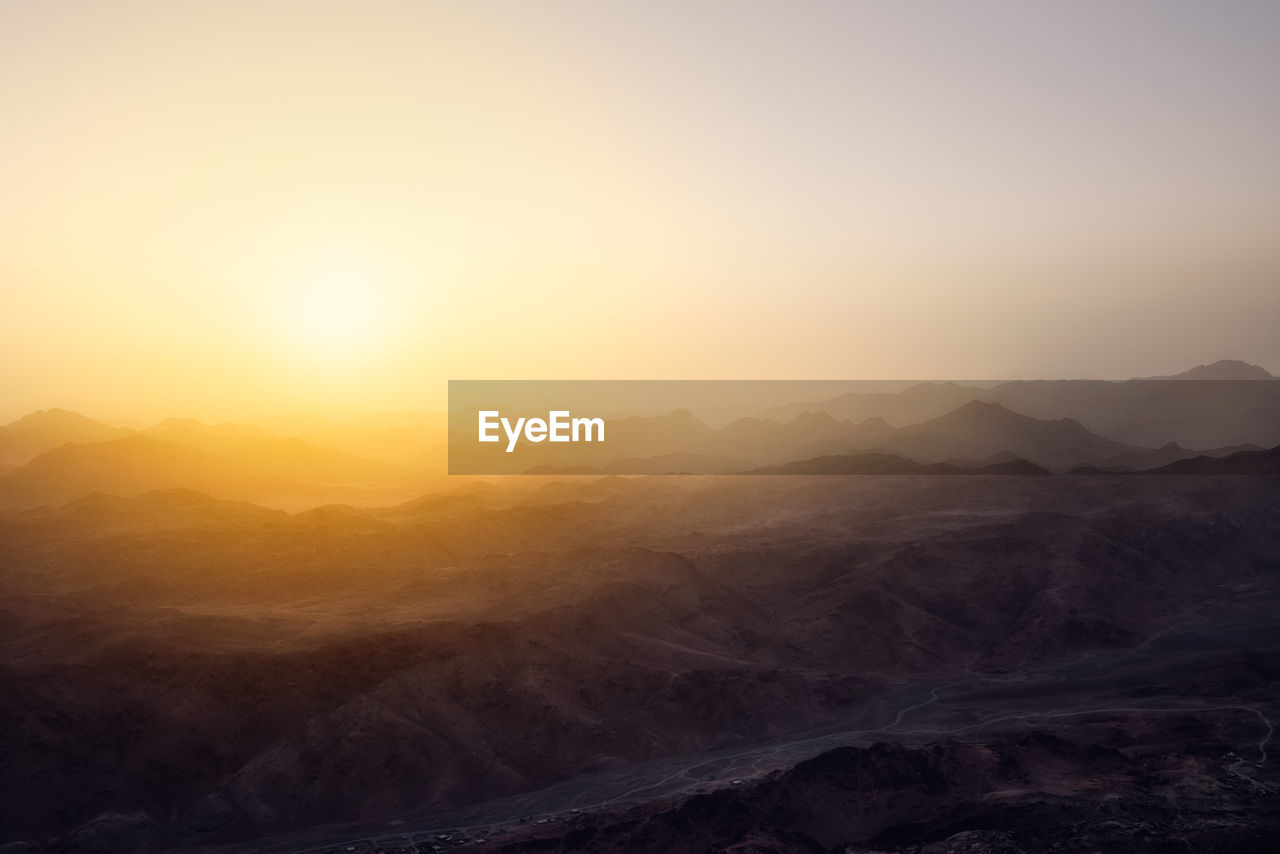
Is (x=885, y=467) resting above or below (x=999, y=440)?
below

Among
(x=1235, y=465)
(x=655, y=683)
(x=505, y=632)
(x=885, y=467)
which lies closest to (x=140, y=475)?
(x=505, y=632)

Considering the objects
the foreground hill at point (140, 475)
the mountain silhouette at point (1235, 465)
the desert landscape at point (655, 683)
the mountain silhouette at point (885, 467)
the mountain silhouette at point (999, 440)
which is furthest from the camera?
the mountain silhouette at point (999, 440)

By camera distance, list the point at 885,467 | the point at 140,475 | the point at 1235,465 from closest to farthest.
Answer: the point at 1235,465 → the point at 885,467 → the point at 140,475

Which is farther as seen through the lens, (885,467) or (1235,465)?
(885,467)

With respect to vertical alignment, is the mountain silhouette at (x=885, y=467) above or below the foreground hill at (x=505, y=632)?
above

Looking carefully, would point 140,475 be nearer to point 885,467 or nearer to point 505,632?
point 505,632

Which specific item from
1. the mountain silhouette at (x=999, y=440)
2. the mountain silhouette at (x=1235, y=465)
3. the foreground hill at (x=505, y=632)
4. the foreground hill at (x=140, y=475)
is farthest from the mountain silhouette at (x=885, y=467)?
the foreground hill at (x=140, y=475)

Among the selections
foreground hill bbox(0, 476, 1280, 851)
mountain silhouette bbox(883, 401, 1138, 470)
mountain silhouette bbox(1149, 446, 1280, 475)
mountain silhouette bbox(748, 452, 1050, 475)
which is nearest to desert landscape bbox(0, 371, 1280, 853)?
foreground hill bbox(0, 476, 1280, 851)

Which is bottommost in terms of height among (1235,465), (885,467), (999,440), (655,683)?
(655,683)

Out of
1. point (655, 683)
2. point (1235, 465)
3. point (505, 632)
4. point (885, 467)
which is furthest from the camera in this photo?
point (885, 467)

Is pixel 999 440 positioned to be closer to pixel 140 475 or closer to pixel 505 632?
pixel 505 632

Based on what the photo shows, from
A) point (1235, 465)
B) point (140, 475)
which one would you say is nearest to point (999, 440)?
point (1235, 465)

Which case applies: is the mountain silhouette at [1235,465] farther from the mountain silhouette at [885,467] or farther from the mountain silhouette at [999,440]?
the mountain silhouette at [999,440]
